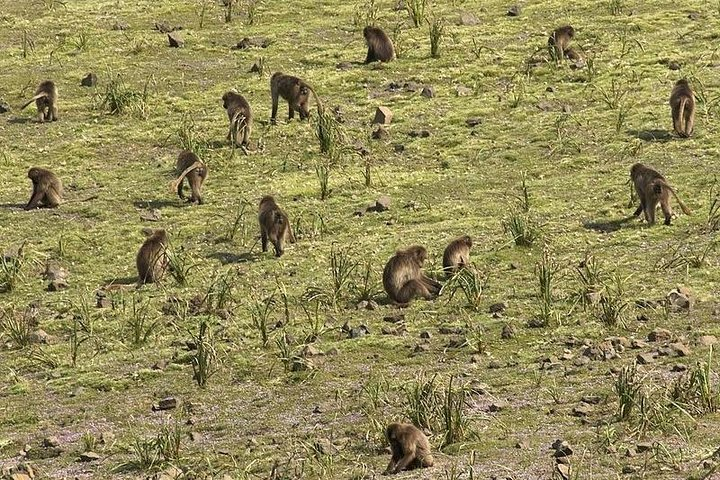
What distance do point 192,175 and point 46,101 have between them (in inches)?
143

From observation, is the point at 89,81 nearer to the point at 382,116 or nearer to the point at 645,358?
the point at 382,116

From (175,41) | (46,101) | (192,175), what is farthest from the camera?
(175,41)

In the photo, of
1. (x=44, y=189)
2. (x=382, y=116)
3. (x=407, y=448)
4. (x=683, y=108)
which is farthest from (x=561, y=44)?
(x=407, y=448)

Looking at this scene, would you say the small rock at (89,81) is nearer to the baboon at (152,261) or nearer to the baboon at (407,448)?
the baboon at (152,261)

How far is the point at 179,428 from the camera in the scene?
37.1 ft

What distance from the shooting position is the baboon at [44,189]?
→ 17031 millimetres

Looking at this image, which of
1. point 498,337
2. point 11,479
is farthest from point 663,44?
point 11,479

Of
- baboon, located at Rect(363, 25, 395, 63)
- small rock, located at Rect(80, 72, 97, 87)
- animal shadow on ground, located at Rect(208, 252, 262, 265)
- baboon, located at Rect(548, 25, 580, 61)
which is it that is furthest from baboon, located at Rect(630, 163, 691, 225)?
small rock, located at Rect(80, 72, 97, 87)

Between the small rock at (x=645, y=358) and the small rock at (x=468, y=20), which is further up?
the small rock at (x=468, y=20)

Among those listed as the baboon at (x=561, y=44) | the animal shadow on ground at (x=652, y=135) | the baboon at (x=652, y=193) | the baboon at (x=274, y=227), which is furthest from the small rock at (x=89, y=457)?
the baboon at (x=561, y=44)

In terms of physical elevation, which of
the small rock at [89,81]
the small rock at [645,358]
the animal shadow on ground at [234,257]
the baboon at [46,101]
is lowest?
the small rock at [645,358]

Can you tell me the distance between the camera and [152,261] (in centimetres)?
1474

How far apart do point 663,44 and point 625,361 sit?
998cm

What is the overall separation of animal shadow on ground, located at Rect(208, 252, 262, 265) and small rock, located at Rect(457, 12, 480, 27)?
858 centimetres
